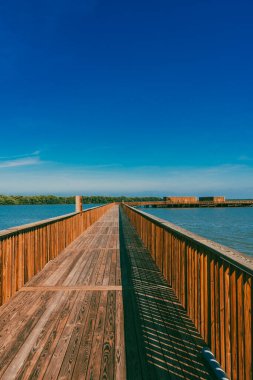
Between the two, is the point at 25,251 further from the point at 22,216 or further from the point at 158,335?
the point at 22,216

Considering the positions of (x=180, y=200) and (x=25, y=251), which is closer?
(x=25, y=251)

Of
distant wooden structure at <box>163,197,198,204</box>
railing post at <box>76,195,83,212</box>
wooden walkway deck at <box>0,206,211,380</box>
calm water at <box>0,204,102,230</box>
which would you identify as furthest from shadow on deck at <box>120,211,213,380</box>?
distant wooden structure at <box>163,197,198,204</box>

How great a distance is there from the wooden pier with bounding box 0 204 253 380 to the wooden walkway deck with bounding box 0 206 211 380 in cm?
1

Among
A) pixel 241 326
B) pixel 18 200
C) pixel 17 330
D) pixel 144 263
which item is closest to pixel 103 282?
pixel 144 263

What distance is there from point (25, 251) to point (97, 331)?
2.32m

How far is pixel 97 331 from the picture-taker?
296cm

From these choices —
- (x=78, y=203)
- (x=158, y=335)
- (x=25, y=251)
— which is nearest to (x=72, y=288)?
(x=25, y=251)

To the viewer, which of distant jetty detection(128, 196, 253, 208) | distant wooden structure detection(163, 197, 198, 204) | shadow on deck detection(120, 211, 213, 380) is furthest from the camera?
distant wooden structure detection(163, 197, 198, 204)

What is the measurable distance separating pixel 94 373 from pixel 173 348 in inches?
33.6

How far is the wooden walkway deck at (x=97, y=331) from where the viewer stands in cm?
232

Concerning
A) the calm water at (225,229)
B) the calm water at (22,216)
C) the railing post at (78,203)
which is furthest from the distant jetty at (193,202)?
the railing post at (78,203)

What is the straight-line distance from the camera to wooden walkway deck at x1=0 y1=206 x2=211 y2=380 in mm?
2324

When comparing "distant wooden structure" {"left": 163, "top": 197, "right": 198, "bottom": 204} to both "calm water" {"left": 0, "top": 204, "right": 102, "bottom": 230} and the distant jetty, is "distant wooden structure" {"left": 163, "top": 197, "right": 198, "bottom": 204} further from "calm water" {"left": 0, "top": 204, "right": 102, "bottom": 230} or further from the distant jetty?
"calm water" {"left": 0, "top": 204, "right": 102, "bottom": 230}

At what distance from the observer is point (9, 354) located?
2.52 m
